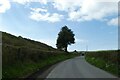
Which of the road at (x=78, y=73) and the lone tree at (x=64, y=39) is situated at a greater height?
the lone tree at (x=64, y=39)

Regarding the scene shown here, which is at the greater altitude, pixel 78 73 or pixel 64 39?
pixel 64 39

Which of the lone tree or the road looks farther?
the lone tree

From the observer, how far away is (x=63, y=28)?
12331cm

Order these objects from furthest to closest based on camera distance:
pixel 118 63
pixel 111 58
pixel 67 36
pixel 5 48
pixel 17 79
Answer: pixel 67 36
pixel 111 58
pixel 118 63
pixel 5 48
pixel 17 79

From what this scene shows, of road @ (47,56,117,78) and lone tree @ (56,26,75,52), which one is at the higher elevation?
lone tree @ (56,26,75,52)

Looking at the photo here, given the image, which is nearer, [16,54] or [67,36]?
[16,54]

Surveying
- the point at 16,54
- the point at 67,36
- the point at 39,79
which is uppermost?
the point at 67,36

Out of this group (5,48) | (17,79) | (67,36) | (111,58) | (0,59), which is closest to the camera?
(17,79)

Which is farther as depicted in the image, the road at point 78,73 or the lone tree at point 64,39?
the lone tree at point 64,39

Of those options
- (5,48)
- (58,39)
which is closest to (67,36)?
(58,39)

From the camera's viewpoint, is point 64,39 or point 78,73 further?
point 64,39

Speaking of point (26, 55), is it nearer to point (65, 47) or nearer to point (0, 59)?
point (0, 59)

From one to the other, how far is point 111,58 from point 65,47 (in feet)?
281

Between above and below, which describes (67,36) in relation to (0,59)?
above
